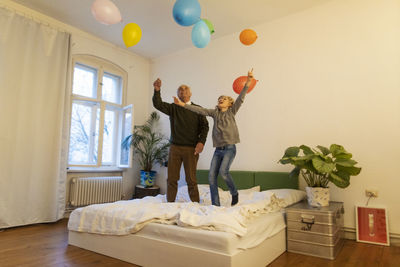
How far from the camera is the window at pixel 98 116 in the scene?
4402 mm

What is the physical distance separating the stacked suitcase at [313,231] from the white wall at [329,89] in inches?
35.6

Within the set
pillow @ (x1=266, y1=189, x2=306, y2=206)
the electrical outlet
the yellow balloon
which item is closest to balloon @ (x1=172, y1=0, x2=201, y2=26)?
the yellow balloon

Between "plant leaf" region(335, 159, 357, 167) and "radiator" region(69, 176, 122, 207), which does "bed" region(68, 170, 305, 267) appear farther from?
"radiator" region(69, 176, 122, 207)

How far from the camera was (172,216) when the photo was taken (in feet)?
6.98

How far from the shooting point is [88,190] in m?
4.22

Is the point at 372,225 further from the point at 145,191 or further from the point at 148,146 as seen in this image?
the point at 148,146

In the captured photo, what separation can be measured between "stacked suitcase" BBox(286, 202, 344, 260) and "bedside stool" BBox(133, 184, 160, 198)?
2.64 meters

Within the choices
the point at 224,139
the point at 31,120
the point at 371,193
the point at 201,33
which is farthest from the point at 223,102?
the point at 31,120

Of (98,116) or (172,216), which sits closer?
(172,216)

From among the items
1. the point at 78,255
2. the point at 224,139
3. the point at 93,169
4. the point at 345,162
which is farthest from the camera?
the point at 93,169

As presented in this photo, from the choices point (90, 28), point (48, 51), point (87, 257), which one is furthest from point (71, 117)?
point (87, 257)

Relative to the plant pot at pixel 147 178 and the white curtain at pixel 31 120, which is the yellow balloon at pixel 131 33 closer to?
the white curtain at pixel 31 120

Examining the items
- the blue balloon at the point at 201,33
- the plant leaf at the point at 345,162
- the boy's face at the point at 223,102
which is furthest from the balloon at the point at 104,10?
the plant leaf at the point at 345,162

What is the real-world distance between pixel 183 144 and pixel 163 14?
6.92 ft
